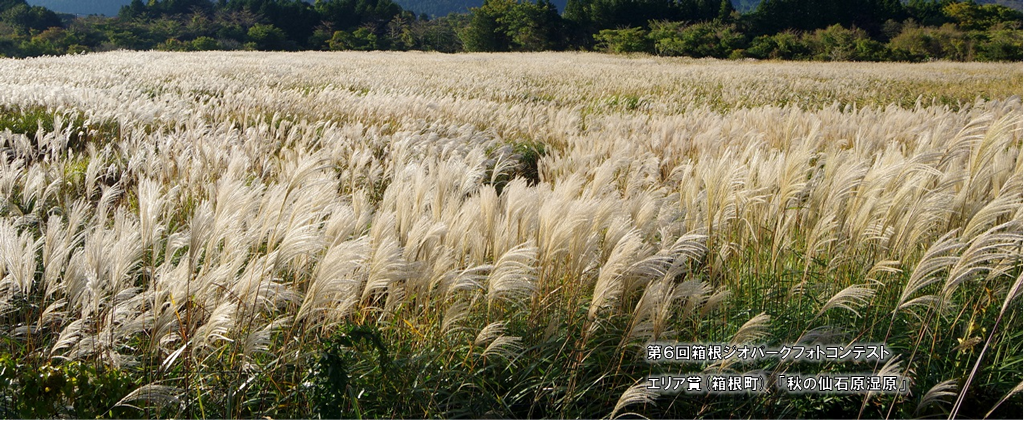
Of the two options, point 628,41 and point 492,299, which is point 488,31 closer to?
point 628,41

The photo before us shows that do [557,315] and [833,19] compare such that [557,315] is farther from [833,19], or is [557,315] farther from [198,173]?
[833,19]

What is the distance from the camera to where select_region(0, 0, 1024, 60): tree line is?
36.4m

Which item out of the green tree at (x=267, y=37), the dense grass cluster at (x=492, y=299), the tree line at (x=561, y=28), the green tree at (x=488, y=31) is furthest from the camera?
the green tree at (x=488, y=31)

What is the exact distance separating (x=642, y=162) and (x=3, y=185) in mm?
3671

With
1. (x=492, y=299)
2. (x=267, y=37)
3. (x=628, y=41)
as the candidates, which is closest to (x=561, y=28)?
(x=628, y=41)

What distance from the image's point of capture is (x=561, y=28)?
165ft

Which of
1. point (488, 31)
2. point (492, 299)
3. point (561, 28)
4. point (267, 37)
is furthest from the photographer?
point (561, 28)

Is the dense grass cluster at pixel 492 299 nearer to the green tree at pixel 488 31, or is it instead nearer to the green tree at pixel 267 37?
the green tree at pixel 488 31

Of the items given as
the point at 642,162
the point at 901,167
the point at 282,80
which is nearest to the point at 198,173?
the point at 642,162

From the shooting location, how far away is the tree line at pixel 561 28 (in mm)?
36406

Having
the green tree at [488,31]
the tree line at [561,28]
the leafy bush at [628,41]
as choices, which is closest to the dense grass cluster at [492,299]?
the tree line at [561,28]

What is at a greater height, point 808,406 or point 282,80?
point 282,80

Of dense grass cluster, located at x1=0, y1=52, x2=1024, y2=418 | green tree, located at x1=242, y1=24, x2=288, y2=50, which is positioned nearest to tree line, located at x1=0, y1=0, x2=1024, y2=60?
green tree, located at x1=242, y1=24, x2=288, y2=50

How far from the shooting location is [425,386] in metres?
1.73
